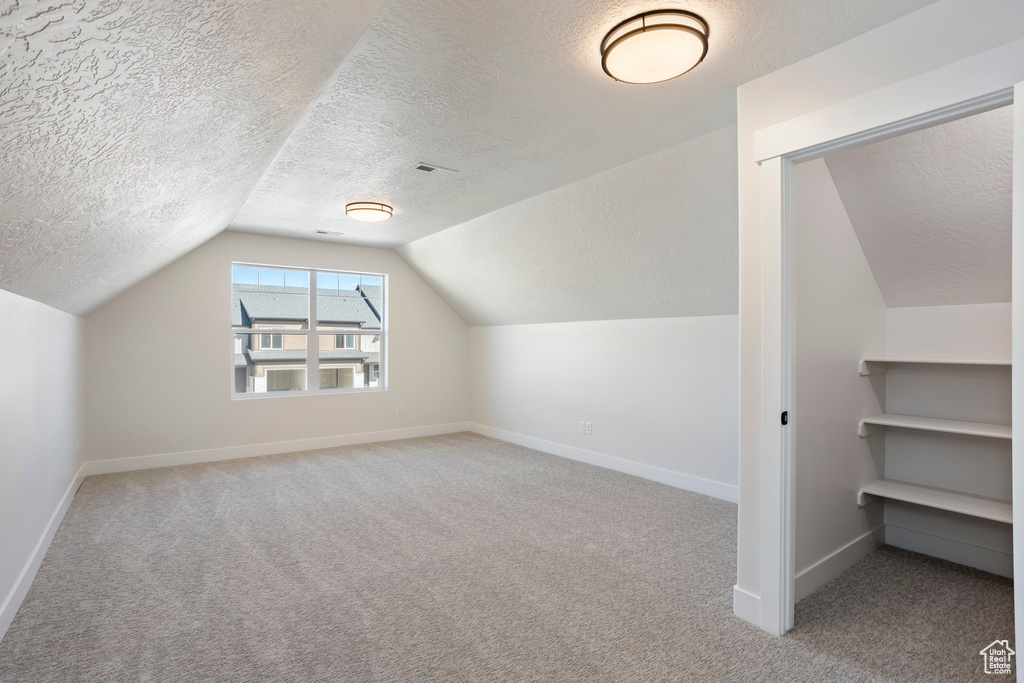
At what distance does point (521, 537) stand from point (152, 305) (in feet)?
14.1

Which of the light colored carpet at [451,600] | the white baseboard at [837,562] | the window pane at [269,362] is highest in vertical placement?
the window pane at [269,362]

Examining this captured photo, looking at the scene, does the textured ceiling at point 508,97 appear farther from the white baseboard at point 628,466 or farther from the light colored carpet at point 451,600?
the white baseboard at point 628,466

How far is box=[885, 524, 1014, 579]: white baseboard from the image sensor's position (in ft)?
8.78

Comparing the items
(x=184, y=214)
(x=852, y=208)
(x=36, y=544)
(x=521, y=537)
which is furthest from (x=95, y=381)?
(x=852, y=208)

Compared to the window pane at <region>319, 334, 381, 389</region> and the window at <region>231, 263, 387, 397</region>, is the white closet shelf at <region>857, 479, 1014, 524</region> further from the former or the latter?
the window pane at <region>319, 334, 381, 389</region>

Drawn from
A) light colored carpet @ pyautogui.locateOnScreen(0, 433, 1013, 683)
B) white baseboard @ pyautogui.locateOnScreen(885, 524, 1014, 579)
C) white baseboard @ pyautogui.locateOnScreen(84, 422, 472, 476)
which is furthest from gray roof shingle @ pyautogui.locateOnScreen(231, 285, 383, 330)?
white baseboard @ pyautogui.locateOnScreen(885, 524, 1014, 579)

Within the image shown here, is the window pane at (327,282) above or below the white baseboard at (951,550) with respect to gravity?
above

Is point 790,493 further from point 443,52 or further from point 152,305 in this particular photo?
point 152,305

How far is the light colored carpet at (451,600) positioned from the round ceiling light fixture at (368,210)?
2332mm

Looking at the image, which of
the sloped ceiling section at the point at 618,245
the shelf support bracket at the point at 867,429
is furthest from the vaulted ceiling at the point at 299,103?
the shelf support bracket at the point at 867,429

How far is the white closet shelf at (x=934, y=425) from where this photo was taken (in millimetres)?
2562

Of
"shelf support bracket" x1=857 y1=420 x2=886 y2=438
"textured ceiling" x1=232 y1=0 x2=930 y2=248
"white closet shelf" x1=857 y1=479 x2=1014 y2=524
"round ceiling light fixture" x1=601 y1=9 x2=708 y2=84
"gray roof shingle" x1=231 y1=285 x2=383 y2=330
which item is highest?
"textured ceiling" x1=232 y1=0 x2=930 y2=248

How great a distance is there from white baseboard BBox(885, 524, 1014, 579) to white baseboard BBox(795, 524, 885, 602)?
8cm

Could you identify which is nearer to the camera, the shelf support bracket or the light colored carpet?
the light colored carpet
